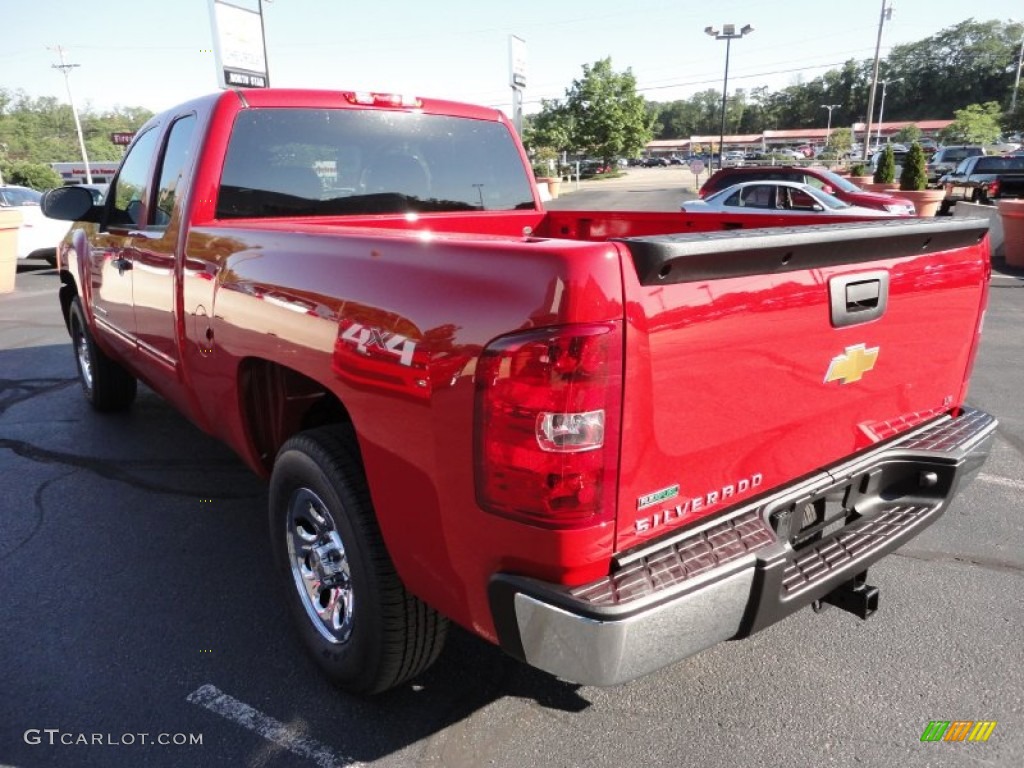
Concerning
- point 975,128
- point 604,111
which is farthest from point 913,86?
point 604,111

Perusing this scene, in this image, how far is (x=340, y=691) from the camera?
2.50 metres

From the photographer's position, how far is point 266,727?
2346 millimetres

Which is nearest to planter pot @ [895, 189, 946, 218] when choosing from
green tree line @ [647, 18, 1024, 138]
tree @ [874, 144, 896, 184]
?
tree @ [874, 144, 896, 184]

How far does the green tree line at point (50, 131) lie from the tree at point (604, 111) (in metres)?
48.8

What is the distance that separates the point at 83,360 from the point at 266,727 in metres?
4.44

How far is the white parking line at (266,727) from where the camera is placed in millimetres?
2219

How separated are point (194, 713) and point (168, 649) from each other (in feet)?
1.41

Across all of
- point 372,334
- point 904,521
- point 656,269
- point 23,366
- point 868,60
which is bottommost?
point 23,366

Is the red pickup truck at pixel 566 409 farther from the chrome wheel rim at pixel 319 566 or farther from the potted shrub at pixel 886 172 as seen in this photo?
the potted shrub at pixel 886 172

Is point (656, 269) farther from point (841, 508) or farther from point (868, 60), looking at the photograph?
point (868, 60)

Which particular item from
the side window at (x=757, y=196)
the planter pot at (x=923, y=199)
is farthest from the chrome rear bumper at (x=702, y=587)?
the planter pot at (x=923, y=199)

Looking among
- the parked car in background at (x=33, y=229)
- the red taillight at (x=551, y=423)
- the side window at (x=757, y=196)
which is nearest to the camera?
the red taillight at (x=551, y=423)

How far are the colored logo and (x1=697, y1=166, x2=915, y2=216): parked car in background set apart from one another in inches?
576

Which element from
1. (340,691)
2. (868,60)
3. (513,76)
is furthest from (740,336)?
(868,60)
